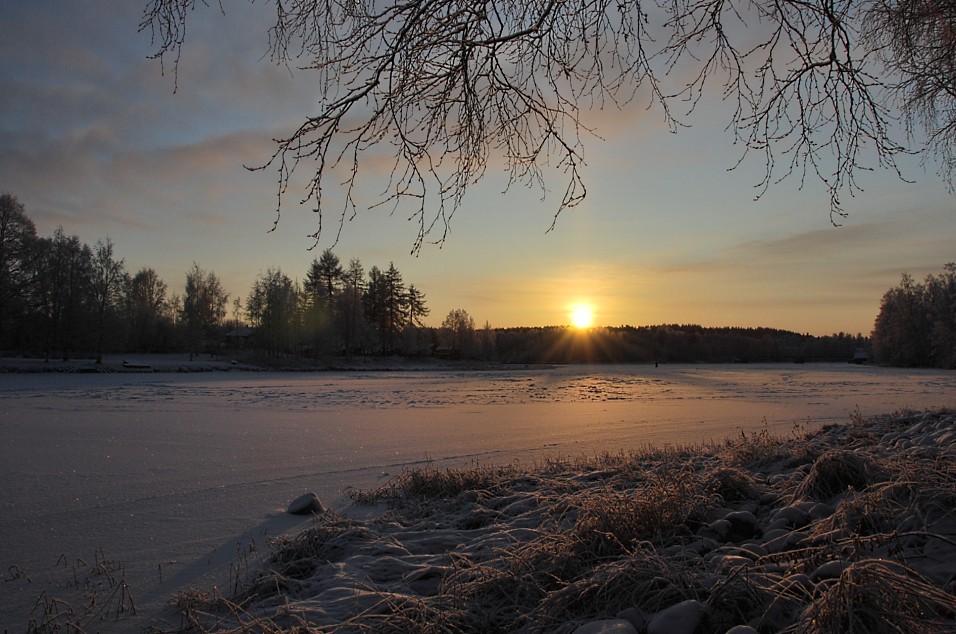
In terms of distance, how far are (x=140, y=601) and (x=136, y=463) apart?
18.4ft

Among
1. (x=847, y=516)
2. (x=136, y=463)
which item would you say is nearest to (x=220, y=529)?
(x=136, y=463)

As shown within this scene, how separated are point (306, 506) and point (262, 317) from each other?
59.1m

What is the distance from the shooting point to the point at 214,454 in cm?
921

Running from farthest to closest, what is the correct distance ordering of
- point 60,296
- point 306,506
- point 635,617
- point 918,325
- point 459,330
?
point 459,330, point 918,325, point 60,296, point 306,506, point 635,617

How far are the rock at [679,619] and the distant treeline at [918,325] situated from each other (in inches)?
2996

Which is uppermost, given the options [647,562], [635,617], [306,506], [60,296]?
[60,296]

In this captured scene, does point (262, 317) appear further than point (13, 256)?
Yes

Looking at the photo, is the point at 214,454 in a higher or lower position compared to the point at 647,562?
lower

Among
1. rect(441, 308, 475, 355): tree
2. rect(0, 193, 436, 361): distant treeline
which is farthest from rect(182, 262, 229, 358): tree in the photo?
rect(441, 308, 475, 355): tree

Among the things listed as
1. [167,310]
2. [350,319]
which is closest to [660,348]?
[350,319]

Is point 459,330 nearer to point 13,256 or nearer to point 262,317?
point 262,317

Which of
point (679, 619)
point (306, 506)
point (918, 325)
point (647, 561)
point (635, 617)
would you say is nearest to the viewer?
point (679, 619)

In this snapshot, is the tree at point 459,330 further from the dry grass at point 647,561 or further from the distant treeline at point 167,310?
the dry grass at point 647,561

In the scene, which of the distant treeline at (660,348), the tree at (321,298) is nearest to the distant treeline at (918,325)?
the distant treeline at (660,348)
